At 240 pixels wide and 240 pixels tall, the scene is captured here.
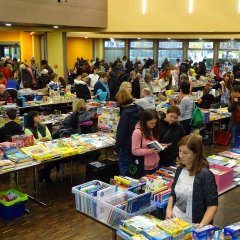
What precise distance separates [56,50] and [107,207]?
14.2 metres

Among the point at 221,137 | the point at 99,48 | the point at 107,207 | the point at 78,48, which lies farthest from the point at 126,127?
the point at 78,48

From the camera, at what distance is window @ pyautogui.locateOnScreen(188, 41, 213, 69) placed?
20625mm

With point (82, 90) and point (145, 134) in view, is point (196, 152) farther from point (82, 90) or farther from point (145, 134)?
point (82, 90)

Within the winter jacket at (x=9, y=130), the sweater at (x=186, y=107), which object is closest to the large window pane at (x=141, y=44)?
the sweater at (x=186, y=107)

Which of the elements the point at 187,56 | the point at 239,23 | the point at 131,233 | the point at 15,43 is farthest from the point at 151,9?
the point at 131,233

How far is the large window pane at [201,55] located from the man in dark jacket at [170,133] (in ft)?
53.2

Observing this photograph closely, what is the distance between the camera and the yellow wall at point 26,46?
21.1 metres

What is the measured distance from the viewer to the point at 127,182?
13.8ft

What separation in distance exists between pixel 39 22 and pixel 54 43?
128 inches

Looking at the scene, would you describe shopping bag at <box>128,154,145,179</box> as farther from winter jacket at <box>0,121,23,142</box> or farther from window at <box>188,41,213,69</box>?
window at <box>188,41,213,69</box>

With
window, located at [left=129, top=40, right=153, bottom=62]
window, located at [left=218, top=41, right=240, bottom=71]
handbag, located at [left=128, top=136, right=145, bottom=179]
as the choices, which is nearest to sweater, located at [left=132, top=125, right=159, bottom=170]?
handbag, located at [left=128, top=136, right=145, bottom=179]

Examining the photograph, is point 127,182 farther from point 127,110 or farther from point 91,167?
point 91,167

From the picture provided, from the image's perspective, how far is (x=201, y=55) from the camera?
21000 mm

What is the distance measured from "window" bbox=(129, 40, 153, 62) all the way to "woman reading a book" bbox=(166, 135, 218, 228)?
1917 cm
